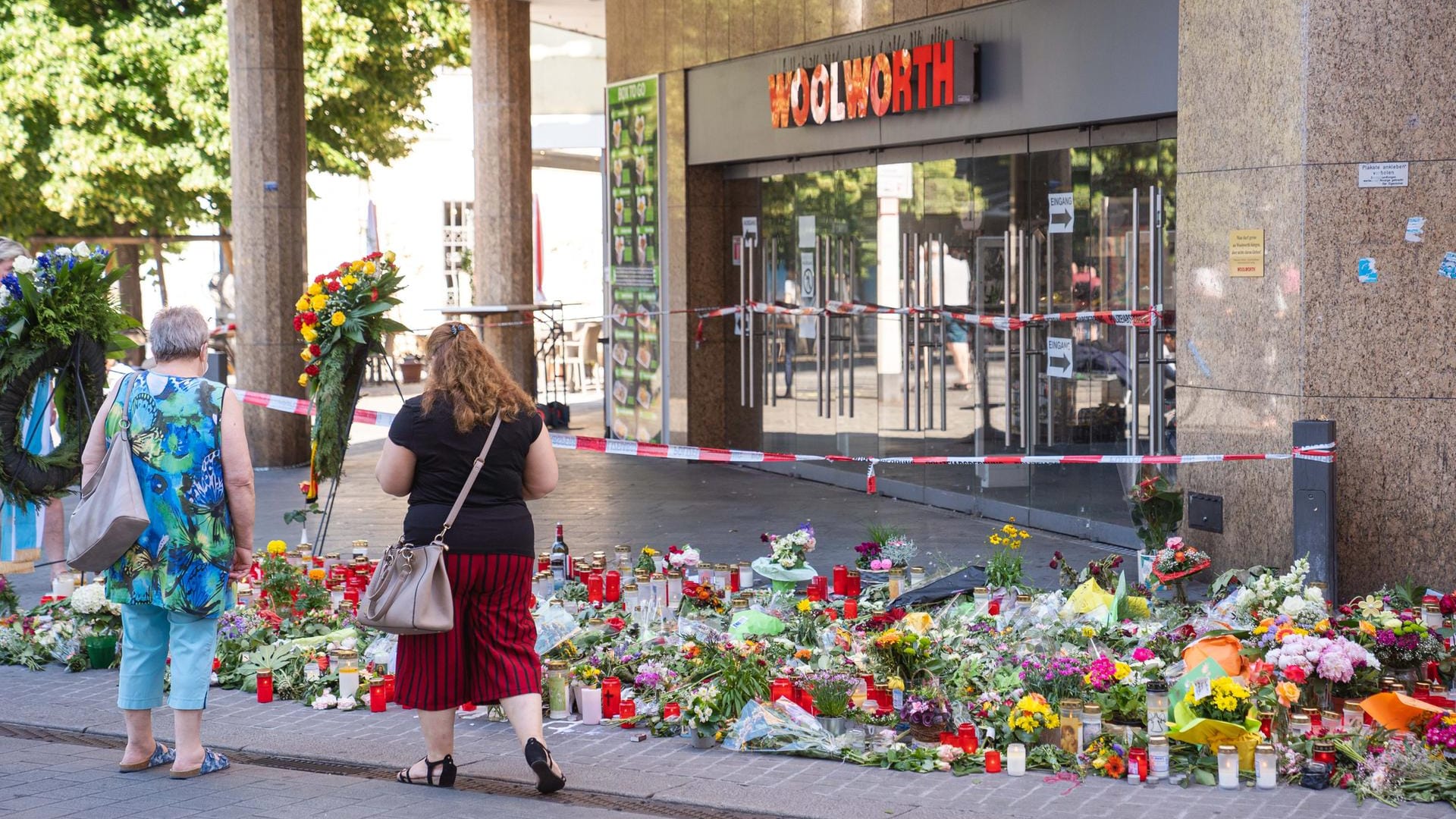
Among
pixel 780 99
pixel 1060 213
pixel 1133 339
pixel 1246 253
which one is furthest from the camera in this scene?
pixel 780 99

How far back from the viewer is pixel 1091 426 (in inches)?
440

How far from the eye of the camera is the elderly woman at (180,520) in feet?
19.9

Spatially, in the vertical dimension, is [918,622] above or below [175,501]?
below

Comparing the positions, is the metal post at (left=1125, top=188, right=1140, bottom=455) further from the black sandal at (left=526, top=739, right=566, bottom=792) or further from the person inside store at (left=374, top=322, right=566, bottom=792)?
the black sandal at (left=526, top=739, right=566, bottom=792)

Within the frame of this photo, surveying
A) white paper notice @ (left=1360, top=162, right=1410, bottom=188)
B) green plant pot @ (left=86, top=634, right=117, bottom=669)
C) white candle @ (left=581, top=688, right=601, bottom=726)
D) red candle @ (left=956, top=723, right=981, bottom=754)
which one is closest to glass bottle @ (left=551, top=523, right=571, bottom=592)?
white candle @ (left=581, top=688, right=601, bottom=726)

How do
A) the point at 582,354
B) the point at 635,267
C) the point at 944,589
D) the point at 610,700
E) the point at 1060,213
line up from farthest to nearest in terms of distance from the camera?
the point at 582,354 → the point at 635,267 → the point at 1060,213 → the point at 944,589 → the point at 610,700

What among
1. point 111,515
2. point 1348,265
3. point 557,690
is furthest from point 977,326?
point 111,515

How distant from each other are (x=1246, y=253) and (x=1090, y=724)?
11.3 ft

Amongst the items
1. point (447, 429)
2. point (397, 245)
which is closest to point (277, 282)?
point (447, 429)

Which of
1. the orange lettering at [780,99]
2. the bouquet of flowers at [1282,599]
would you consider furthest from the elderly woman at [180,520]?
the orange lettering at [780,99]

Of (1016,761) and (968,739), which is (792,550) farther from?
(1016,761)

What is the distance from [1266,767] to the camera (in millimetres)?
5613

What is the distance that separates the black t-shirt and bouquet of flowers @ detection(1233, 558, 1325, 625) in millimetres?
3302

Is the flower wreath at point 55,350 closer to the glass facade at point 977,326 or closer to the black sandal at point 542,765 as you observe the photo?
the black sandal at point 542,765
